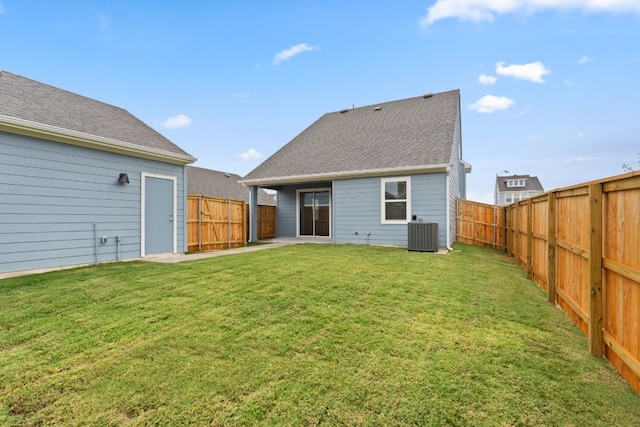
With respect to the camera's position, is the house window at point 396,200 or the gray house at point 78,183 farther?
the house window at point 396,200

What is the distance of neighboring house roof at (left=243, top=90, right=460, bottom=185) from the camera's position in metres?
10.0

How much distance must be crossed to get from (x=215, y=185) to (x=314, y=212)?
9.56m

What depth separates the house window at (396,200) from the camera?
973 cm

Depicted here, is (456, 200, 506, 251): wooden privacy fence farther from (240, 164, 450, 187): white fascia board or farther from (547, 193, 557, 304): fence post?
(547, 193, 557, 304): fence post

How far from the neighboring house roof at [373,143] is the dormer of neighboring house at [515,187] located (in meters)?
33.5

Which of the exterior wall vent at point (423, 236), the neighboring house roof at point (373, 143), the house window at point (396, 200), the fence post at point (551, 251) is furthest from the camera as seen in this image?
the neighboring house roof at point (373, 143)

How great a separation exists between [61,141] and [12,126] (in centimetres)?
83

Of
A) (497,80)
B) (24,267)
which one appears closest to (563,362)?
(24,267)

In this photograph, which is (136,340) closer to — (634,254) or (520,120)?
(634,254)

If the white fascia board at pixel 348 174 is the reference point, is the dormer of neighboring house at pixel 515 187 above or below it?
above

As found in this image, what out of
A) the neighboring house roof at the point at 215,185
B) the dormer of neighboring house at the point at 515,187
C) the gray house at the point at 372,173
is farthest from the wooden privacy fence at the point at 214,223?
the dormer of neighboring house at the point at 515,187

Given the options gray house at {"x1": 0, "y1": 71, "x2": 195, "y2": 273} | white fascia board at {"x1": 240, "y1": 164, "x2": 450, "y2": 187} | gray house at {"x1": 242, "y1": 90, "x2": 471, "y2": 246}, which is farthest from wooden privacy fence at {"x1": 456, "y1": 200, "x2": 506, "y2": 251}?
gray house at {"x1": 0, "y1": 71, "x2": 195, "y2": 273}

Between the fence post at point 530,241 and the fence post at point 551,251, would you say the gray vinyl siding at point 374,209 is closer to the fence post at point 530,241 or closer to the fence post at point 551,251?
the fence post at point 530,241

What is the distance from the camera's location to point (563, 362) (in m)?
2.53
